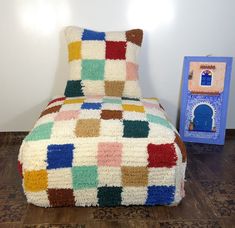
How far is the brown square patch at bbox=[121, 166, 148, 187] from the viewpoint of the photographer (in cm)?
118

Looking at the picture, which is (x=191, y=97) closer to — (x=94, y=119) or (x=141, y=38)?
(x=141, y=38)

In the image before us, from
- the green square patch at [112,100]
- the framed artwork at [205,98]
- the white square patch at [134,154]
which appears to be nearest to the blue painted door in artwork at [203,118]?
the framed artwork at [205,98]

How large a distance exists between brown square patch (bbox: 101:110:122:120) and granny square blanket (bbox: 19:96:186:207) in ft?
0.14

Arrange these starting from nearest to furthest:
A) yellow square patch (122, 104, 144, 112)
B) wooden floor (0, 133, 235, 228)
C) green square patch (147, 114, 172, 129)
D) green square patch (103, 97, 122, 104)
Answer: wooden floor (0, 133, 235, 228) < green square patch (147, 114, 172, 129) < yellow square patch (122, 104, 144, 112) < green square patch (103, 97, 122, 104)

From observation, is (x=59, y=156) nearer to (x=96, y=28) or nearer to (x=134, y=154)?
(x=134, y=154)

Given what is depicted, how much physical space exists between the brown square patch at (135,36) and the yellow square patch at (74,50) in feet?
1.06

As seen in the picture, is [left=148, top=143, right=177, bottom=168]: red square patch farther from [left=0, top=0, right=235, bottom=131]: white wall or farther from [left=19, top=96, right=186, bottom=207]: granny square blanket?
[left=0, top=0, right=235, bottom=131]: white wall

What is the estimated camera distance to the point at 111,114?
4.30 feet

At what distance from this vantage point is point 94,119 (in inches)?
50.1

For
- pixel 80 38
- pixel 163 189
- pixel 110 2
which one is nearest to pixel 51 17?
pixel 80 38

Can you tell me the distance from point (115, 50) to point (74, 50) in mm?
266

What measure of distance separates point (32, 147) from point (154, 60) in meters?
1.14

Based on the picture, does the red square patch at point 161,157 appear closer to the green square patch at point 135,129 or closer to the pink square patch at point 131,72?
the green square patch at point 135,129

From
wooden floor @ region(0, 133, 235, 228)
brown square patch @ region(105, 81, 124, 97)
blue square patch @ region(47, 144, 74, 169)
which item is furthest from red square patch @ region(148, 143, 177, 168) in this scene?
brown square patch @ region(105, 81, 124, 97)
